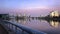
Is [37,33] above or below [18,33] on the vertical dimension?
above

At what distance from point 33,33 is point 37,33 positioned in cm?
16

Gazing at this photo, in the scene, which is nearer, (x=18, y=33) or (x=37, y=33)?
(x=37, y=33)

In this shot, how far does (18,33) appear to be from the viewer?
10.9 m

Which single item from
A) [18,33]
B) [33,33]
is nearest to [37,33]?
[33,33]

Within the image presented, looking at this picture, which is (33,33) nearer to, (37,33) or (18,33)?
(37,33)

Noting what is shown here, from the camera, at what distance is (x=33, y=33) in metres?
5.63

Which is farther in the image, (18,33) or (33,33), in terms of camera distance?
(18,33)

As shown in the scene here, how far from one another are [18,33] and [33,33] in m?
5.34

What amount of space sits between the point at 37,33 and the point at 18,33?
547 cm

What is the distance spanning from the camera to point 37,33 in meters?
5.52
